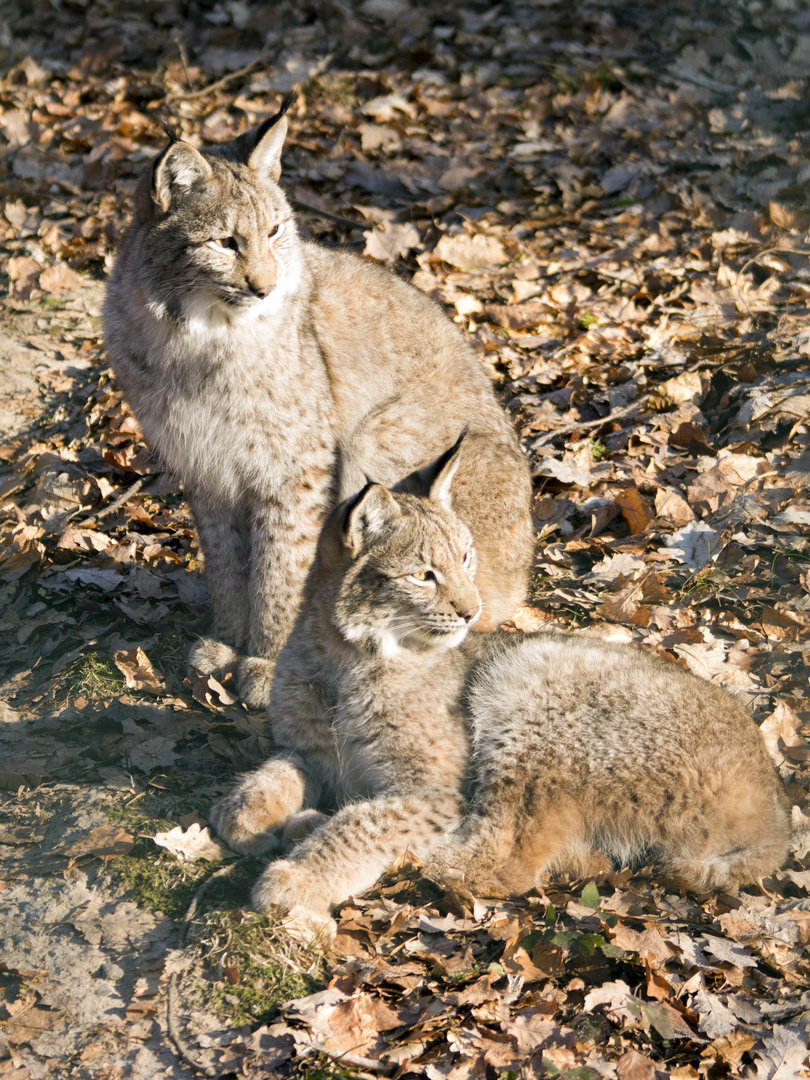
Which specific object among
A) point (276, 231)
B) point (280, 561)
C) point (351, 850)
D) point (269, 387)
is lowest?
point (351, 850)

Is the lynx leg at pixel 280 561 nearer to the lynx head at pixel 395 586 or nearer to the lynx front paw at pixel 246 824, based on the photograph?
the lynx head at pixel 395 586

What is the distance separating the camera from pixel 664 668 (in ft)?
13.2

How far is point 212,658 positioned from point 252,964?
1968 mm

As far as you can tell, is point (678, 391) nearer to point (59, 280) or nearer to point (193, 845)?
Answer: point (193, 845)

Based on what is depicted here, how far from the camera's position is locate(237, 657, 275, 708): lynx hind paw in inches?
187

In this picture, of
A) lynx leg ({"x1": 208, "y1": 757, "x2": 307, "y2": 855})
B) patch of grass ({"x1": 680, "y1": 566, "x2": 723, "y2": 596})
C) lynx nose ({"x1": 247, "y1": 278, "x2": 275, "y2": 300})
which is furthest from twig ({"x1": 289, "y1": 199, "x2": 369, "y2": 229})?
lynx leg ({"x1": 208, "y1": 757, "x2": 307, "y2": 855})

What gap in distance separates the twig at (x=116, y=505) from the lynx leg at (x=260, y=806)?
8.25ft

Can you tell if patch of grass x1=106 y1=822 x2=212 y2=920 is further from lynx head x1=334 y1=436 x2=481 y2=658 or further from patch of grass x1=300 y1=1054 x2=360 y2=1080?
lynx head x1=334 y1=436 x2=481 y2=658

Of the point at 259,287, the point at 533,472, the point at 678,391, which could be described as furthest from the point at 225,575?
the point at 678,391

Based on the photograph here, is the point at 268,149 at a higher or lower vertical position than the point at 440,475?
higher

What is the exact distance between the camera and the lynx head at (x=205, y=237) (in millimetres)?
4352

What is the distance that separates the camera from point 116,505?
6.12 m

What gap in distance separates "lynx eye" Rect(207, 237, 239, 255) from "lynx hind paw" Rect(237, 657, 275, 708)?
201 centimetres

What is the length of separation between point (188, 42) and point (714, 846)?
473 inches
